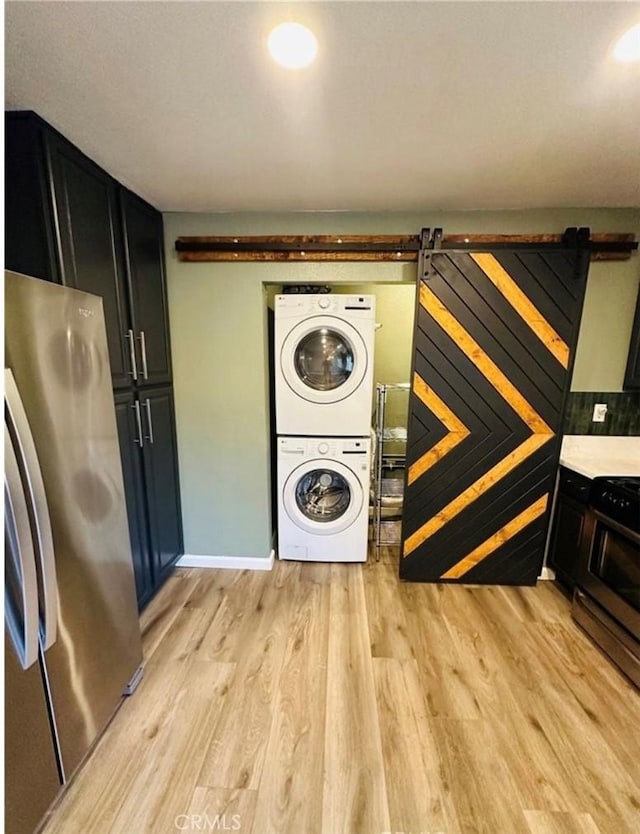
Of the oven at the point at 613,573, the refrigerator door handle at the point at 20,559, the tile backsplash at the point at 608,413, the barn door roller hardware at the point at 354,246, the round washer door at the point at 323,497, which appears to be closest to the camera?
the refrigerator door handle at the point at 20,559

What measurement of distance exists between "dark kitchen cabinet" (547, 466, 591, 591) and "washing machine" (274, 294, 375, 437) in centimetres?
126

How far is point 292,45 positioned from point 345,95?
0.89ft

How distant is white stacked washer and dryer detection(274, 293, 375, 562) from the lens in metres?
2.28

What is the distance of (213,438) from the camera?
2.46 m

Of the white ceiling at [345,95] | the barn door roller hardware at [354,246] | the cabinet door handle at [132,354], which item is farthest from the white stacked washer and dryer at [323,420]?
the cabinet door handle at [132,354]

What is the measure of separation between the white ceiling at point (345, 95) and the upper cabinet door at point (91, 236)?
9 centimetres

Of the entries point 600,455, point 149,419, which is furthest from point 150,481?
point 600,455

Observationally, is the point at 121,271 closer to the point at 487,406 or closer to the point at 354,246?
the point at 354,246

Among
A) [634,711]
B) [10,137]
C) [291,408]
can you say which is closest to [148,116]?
[10,137]

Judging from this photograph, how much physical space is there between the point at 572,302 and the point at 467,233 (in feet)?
2.38

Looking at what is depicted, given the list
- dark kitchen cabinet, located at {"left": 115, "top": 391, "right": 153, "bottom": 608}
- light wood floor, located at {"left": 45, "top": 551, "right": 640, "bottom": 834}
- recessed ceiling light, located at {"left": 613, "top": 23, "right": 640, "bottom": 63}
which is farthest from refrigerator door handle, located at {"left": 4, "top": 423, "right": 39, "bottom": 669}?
recessed ceiling light, located at {"left": 613, "top": 23, "right": 640, "bottom": 63}

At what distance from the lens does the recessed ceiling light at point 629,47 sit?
3.33ft

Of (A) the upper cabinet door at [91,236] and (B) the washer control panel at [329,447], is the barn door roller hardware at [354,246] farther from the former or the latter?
(B) the washer control panel at [329,447]

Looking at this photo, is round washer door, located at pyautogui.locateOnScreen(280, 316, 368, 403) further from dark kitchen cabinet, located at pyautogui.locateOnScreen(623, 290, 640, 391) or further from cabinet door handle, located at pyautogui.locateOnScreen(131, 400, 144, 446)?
dark kitchen cabinet, located at pyautogui.locateOnScreen(623, 290, 640, 391)
